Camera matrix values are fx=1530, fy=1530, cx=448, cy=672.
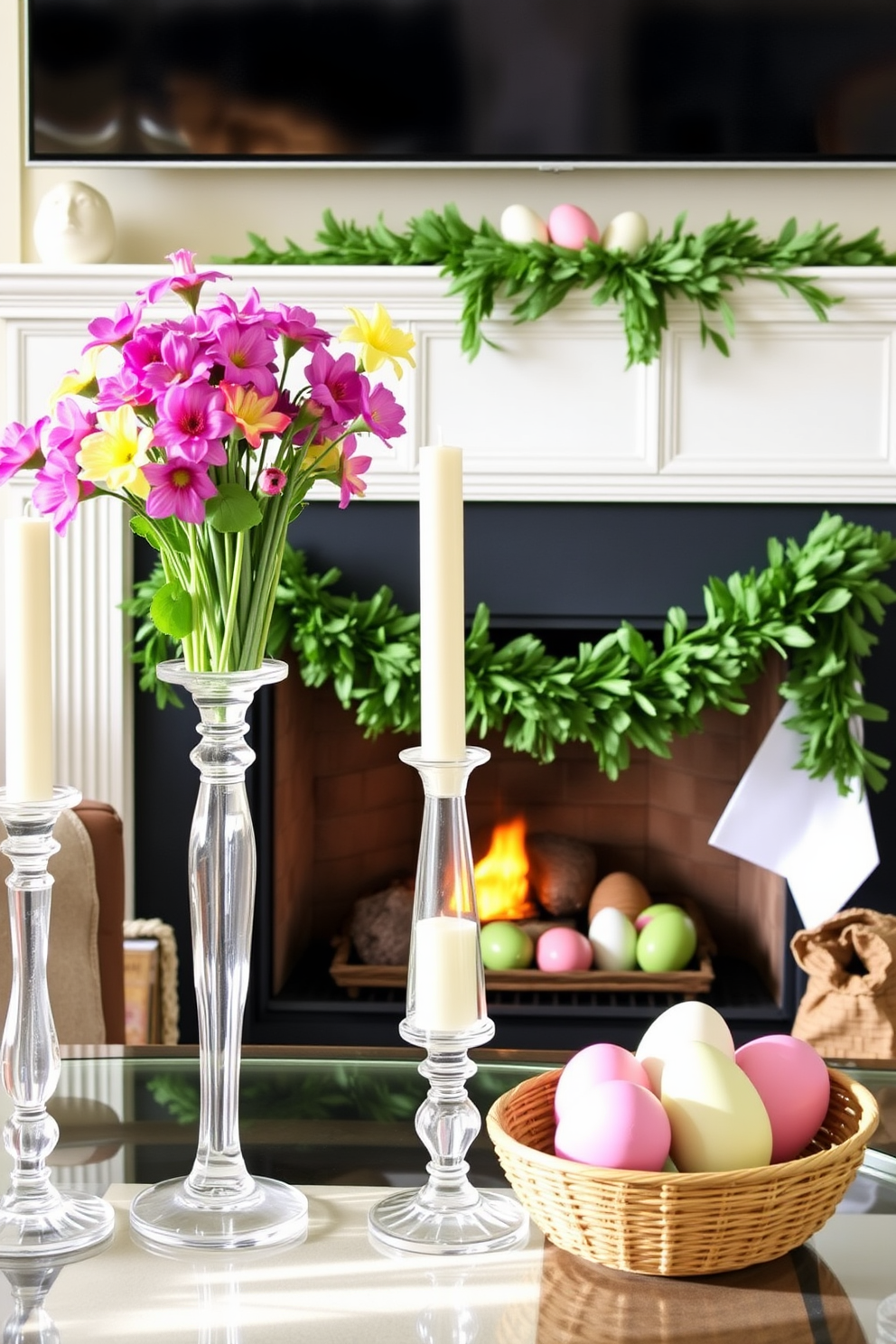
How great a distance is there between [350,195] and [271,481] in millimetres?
1979

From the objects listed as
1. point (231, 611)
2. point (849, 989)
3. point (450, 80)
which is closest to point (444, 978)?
point (231, 611)

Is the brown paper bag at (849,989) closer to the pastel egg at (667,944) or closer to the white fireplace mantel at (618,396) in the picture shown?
the pastel egg at (667,944)

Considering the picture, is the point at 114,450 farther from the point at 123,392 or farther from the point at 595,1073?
the point at 595,1073

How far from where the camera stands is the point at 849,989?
7.29 ft

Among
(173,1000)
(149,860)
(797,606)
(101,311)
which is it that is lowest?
(173,1000)

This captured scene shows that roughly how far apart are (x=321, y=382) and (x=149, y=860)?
1868 millimetres

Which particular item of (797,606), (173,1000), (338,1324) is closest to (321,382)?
(338,1324)

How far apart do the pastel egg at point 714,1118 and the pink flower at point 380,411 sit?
0.38 metres

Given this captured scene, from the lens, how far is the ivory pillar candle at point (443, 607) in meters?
0.83

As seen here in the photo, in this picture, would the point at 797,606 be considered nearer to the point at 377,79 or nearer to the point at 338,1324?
the point at 377,79

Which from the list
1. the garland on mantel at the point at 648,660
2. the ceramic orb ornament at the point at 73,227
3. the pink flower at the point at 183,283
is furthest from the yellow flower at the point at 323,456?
the ceramic orb ornament at the point at 73,227

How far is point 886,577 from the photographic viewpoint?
8.23ft

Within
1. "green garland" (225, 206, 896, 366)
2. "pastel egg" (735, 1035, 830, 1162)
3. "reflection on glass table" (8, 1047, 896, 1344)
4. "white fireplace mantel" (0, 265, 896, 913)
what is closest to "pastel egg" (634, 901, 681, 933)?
"white fireplace mantel" (0, 265, 896, 913)

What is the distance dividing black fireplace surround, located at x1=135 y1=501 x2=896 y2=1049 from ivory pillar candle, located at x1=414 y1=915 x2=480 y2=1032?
168 cm
